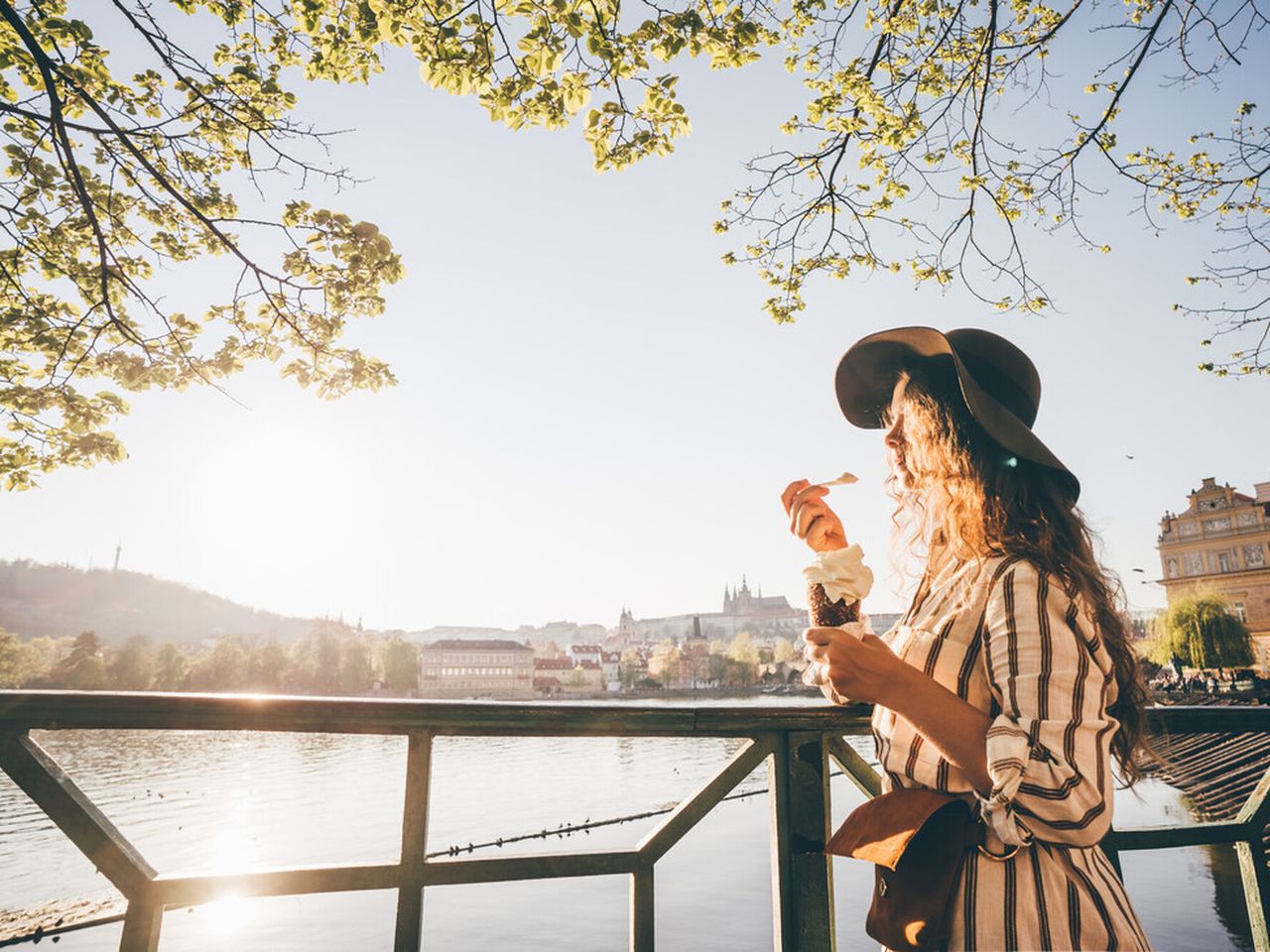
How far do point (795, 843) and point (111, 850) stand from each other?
164 cm

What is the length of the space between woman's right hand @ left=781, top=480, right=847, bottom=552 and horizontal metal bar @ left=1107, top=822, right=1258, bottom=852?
1257mm

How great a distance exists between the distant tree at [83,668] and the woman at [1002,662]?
3062 inches

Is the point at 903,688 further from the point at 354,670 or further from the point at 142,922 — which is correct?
the point at 354,670

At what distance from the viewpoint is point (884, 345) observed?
1.66 metres

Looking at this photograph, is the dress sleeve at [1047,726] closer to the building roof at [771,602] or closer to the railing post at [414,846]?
the railing post at [414,846]

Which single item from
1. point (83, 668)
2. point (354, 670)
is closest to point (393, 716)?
point (83, 668)

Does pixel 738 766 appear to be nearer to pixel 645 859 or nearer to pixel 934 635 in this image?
pixel 645 859

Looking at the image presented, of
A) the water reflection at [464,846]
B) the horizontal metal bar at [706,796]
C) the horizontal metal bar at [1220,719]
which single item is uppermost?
the horizontal metal bar at [1220,719]

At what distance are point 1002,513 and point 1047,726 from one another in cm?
43

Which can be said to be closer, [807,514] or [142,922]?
[142,922]

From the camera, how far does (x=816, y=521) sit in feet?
5.37

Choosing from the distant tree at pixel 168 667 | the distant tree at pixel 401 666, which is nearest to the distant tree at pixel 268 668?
the distant tree at pixel 168 667

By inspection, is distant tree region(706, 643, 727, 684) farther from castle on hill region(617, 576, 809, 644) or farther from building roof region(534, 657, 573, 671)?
castle on hill region(617, 576, 809, 644)

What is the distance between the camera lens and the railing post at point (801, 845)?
1.83 meters
